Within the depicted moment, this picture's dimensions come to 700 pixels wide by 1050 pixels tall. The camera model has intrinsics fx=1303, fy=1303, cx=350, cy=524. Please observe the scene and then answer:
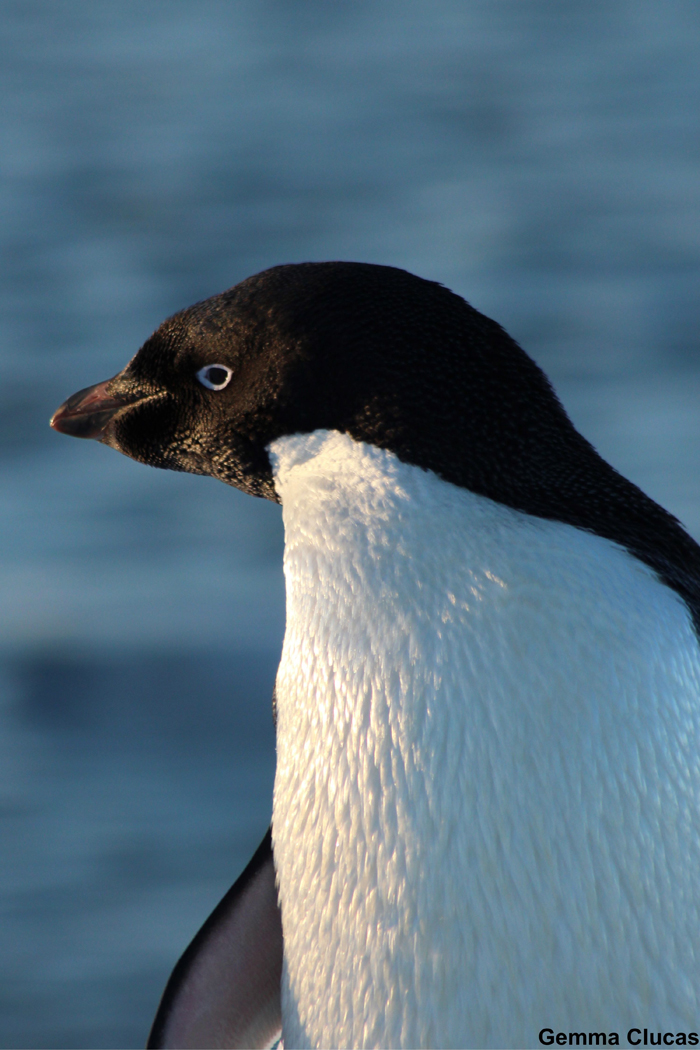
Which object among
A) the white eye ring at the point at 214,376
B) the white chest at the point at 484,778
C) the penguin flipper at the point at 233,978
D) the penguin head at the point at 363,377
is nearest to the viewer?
the white chest at the point at 484,778

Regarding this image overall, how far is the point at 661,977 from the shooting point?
105 centimetres

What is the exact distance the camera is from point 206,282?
16.2 feet

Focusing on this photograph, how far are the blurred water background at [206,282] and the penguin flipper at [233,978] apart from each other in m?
0.84

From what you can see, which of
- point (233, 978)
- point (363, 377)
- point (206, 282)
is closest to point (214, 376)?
point (363, 377)

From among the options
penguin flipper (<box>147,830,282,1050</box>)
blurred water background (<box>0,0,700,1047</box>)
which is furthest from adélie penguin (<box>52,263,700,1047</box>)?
blurred water background (<box>0,0,700,1047</box>)

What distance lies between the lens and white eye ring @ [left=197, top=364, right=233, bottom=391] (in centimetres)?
129

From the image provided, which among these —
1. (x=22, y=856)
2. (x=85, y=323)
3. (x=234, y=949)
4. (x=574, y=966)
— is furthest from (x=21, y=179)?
(x=574, y=966)

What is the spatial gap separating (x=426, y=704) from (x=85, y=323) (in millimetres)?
3736

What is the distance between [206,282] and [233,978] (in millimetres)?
3747

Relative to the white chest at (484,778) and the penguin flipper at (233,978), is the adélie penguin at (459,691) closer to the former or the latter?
the white chest at (484,778)

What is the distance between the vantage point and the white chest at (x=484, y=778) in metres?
1.04

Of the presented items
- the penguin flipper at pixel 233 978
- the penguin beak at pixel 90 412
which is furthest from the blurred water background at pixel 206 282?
the penguin beak at pixel 90 412

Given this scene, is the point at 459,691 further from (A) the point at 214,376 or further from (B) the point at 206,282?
(B) the point at 206,282

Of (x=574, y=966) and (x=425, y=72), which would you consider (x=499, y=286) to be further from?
(x=574, y=966)
